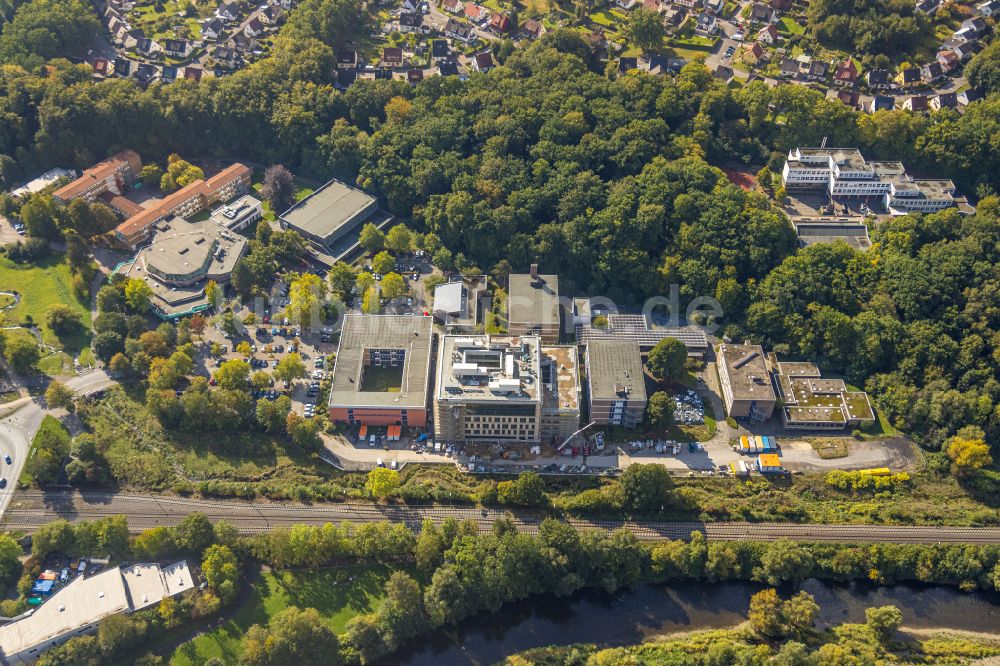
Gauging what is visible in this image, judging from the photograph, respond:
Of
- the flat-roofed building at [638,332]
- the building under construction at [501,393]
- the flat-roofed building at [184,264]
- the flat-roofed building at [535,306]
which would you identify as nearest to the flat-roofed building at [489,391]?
the building under construction at [501,393]

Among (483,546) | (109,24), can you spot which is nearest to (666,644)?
(483,546)

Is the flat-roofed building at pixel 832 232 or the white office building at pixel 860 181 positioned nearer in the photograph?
the flat-roofed building at pixel 832 232

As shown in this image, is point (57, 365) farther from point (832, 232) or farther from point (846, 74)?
point (846, 74)

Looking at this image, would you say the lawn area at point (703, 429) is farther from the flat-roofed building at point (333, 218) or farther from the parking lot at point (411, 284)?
A: the flat-roofed building at point (333, 218)

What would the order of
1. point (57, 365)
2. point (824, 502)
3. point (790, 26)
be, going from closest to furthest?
point (824, 502), point (57, 365), point (790, 26)

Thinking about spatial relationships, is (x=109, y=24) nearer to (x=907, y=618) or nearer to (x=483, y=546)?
(x=483, y=546)

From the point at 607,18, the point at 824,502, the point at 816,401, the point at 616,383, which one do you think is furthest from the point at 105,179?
the point at 824,502
